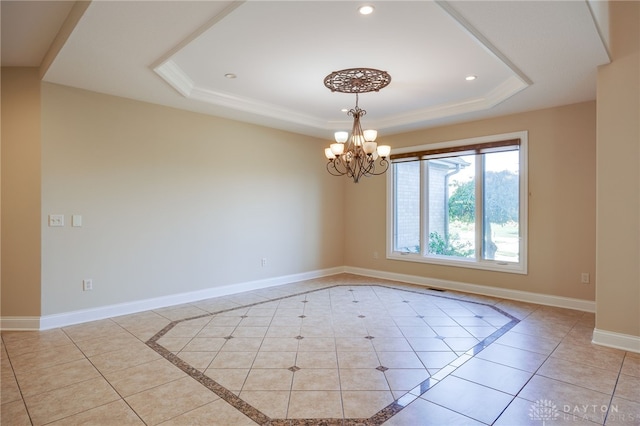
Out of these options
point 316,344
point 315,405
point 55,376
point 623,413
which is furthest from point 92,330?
point 623,413

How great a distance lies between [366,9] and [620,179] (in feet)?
9.25

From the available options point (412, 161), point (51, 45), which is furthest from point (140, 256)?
point (412, 161)

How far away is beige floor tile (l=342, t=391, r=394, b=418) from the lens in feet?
7.07

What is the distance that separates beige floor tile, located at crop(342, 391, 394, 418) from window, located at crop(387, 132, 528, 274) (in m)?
3.57

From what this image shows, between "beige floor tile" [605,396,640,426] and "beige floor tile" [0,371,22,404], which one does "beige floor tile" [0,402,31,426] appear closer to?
"beige floor tile" [0,371,22,404]

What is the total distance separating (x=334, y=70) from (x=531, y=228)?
11.6 feet

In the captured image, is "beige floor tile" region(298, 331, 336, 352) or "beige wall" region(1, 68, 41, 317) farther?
"beige wall" region(1, 68, 41, 317)

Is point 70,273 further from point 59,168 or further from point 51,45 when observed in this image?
point 51,45

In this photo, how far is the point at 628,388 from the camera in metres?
2.45

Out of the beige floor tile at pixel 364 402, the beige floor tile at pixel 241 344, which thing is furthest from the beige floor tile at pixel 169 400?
the beige floor tile at pixel 364 402

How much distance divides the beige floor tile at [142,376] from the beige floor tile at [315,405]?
99 cm

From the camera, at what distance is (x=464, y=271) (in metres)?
5.45

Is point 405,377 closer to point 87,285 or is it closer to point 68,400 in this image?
point 68,400

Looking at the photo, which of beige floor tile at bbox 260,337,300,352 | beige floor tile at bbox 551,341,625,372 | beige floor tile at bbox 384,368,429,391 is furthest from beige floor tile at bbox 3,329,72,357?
beige floor tile at bbox 551,341,625,372
